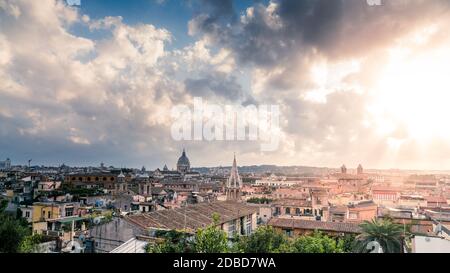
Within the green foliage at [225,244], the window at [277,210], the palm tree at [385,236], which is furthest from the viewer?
the window at [277,210]

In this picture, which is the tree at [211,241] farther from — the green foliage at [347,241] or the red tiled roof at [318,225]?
the red tiled roof at [318,225]

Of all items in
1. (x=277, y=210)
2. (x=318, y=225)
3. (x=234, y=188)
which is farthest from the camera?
(x=234, y=188)

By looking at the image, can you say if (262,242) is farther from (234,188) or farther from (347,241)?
(234,188)

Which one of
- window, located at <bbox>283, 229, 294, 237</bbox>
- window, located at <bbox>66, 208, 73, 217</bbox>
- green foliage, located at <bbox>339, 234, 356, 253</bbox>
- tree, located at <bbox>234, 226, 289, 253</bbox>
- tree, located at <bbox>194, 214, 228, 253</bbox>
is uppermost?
tree, located at <bbox>194, 214, 228, 253</bbox>

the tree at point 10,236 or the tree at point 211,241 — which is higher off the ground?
the tree at point 211,241

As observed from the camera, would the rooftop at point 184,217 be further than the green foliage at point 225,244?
Yes

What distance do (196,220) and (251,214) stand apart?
341 centimetres

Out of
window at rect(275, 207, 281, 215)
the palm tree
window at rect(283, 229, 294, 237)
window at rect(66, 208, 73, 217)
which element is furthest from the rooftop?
window at rect(275, 207, 281, 215)

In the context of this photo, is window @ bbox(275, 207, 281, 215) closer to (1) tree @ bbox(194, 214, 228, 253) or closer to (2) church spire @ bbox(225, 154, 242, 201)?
(2) church spire @ bbox(225, 154, 242, 201)

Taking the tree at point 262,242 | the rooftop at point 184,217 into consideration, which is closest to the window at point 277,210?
the rooftop at point 184,217

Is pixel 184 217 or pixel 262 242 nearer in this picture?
pixel 262 242

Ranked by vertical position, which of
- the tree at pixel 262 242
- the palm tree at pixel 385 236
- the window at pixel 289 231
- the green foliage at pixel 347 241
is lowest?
the window at pixel 289 231

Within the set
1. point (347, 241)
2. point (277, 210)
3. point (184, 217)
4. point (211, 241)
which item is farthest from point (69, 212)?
point (211, 241)
